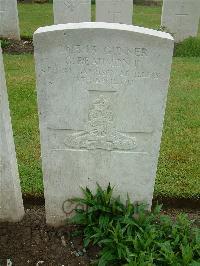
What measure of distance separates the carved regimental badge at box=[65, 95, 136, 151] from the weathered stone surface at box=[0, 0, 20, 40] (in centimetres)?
748

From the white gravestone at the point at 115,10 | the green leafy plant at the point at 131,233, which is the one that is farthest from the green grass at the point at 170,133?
the white gravestone at the point at 115,10

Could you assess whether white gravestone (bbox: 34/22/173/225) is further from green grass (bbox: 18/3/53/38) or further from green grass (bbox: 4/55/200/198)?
green grass (bbox: 18/3/53/38)

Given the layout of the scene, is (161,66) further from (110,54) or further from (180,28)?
(180,28)

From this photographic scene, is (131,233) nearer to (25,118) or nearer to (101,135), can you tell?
(101,135)

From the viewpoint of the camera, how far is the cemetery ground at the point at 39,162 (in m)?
3.36

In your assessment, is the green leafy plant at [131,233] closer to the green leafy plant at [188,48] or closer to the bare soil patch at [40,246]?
the bare soil patch at [40,246]

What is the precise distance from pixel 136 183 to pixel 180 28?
7815 millimetres

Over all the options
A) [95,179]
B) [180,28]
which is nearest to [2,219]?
[95,179]

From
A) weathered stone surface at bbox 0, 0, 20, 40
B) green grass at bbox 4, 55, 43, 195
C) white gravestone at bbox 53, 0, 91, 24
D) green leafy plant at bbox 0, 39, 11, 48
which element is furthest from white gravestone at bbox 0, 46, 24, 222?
weathered stone surface at bbox 0, 0, 20, 40

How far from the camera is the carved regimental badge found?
3058mm

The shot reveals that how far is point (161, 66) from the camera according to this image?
2.85 meters

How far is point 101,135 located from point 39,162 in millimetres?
1678

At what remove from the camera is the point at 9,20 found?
32.5 ft

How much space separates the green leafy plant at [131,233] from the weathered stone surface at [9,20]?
7440mm
